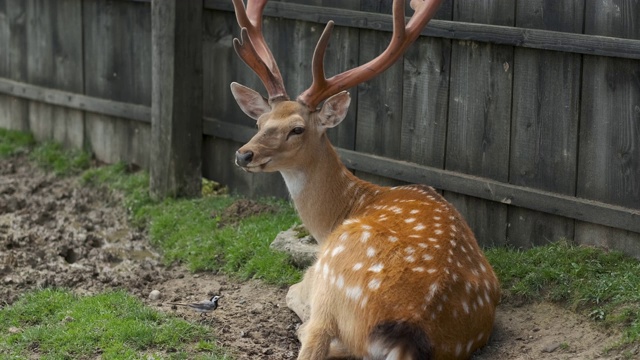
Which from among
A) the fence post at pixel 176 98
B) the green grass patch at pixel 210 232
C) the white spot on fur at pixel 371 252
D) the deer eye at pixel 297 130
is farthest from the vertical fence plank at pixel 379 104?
the white spot on fur at pixel 371 252

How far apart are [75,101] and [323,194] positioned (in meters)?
4.19

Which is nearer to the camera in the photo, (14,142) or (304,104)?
(304,104)

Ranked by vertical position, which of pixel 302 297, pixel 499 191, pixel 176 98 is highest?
pixel 176 98

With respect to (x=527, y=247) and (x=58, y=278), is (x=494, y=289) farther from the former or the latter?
(x=58, y=278)

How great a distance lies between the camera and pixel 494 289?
19.5 feet

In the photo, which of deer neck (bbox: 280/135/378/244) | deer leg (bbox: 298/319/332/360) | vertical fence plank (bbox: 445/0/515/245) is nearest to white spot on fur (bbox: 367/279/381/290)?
deer leg (bbox: 298/319/332/360)

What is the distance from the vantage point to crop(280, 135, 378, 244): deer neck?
6785 mm

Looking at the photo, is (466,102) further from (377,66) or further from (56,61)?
(56,61)

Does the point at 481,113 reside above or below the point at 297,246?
above

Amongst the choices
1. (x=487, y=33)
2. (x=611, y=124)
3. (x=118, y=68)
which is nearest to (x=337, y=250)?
(x=611, y=124)

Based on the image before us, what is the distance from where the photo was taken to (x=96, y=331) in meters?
6.32

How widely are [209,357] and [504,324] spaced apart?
1.60 metres

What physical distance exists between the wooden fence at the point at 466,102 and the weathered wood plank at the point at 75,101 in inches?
0.8

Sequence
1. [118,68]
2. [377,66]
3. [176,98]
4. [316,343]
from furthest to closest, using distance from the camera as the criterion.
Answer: [118,68]
[176,98]
[377,66]
[316,343]
